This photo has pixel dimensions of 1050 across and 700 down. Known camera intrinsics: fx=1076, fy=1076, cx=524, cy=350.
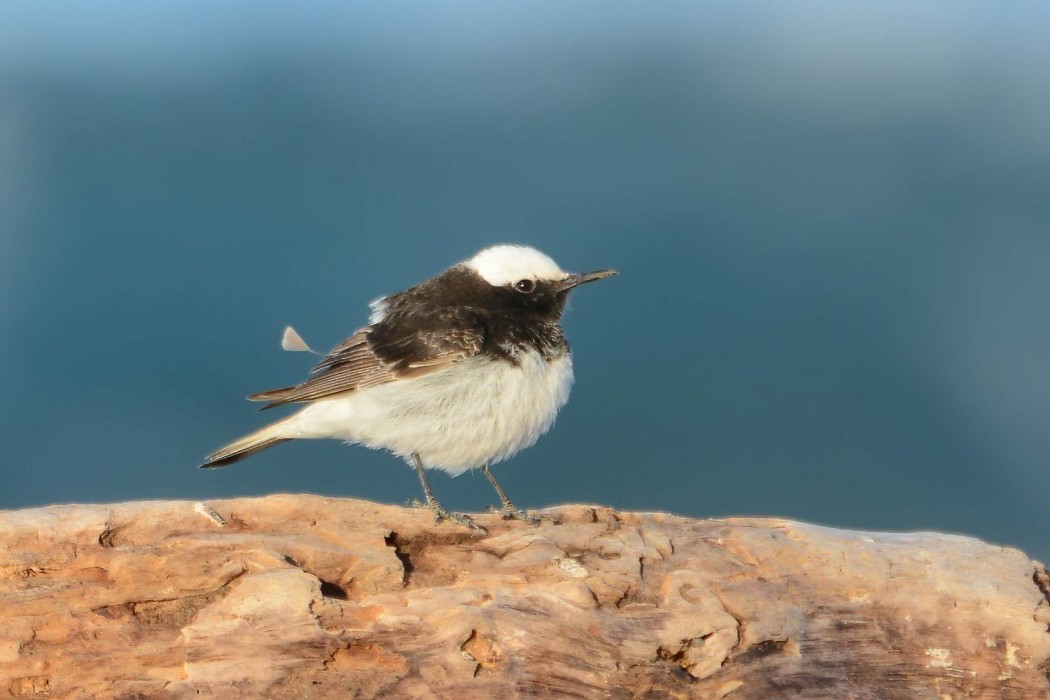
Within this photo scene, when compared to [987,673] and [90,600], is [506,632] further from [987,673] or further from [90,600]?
[987,673]

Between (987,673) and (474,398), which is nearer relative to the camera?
(987,673)

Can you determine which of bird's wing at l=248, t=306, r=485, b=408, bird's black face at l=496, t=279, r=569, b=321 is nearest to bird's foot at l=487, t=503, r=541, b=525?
bird's wing at l=248, t=306, r=485, b=408

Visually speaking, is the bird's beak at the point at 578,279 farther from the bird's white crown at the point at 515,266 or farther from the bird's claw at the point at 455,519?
the bird's claw at the point at 455,519

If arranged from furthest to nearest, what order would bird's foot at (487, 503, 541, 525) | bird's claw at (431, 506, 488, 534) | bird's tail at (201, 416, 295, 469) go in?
1. bird's tail at (201, 416, 295, 469)
2. bird's foot at (487, 503, 541, 525)
3. bird's claw at (431, 506, 488, 534)

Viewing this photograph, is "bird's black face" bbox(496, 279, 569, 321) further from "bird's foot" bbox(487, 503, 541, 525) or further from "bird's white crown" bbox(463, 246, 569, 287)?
"bird's foot" bbox(487, 503, 541, 525)

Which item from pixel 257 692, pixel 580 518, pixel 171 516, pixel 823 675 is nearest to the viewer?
pixel 257 692

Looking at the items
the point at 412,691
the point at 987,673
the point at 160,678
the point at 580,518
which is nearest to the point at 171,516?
the point at 160,678
